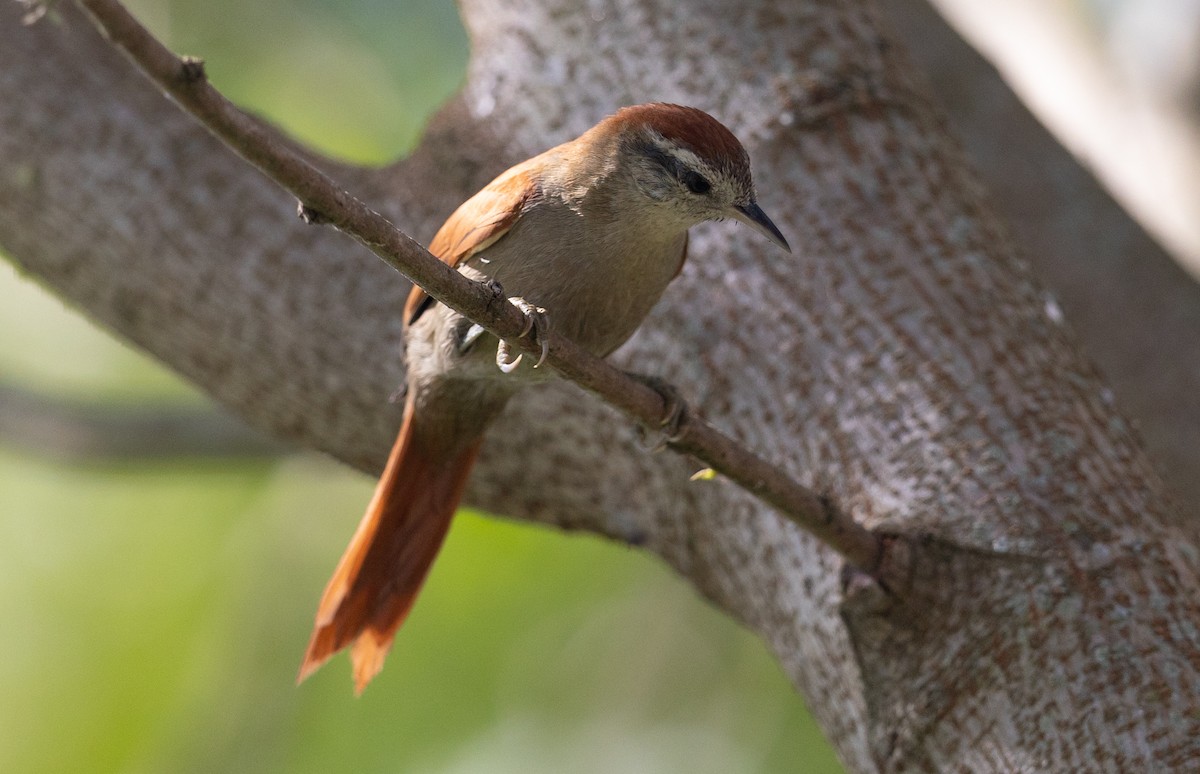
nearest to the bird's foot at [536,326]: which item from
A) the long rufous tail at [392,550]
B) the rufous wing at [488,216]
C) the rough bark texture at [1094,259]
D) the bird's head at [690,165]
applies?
the rufous wing at [488,216]

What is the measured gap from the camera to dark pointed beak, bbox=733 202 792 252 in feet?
9.52

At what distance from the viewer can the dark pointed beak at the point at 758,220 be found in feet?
9.52

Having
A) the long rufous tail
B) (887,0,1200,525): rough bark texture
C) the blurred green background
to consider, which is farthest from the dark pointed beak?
the blurred green background

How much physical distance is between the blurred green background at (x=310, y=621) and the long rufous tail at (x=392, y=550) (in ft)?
7.79

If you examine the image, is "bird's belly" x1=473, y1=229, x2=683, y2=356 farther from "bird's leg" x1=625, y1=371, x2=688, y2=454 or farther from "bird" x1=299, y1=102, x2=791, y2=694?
"bird's leg" x1=625, y1=371, x2=688, y2=454

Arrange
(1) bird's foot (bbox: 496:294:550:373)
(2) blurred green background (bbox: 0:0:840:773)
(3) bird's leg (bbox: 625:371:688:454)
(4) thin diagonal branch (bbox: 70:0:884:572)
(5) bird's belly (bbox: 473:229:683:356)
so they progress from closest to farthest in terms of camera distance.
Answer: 1. (4) thin diagonal branch (bbox: 70:0:884:572)
2. (1) bird's foot (bbox: 496:294:550:373)
3. (3) bird's leg (bbox: 625:371:688:454)
4. (5) bird's belly (bbox: 473:229:683:356)
5. (2) blurred green background (bbox: 0:0:840:773)

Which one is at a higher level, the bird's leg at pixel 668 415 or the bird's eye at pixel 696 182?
the bird's eye at pixel 696 182

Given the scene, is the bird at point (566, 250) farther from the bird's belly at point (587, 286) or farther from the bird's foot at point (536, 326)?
the bird's foot at point (536, 326)

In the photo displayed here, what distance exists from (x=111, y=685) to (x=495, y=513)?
10.4 feet

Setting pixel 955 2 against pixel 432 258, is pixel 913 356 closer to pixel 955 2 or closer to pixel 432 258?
pixel 432 258

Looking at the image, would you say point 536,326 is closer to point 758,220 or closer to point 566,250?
point 566,250

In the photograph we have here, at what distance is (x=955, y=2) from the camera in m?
5.90

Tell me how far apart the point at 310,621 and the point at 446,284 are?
4.65 metres

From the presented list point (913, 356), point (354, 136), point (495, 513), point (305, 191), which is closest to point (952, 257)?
point (913, 356)
